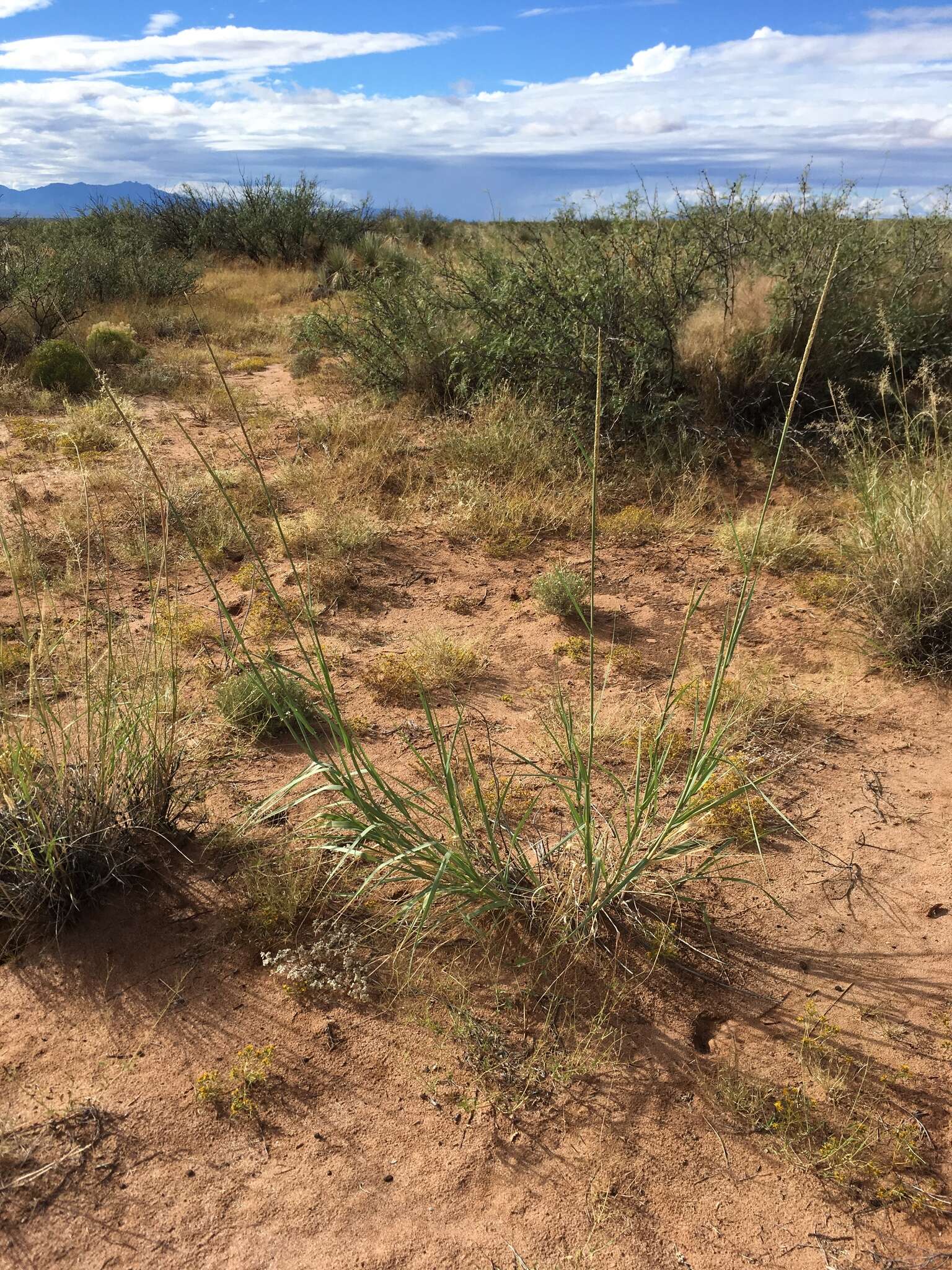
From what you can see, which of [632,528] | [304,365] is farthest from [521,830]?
[304,365]

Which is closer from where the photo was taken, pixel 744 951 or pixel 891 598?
pixel 744 951

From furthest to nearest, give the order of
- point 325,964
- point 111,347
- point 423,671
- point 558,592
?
point 111,347 → point 558,592 → point 423,671 → point 325,964

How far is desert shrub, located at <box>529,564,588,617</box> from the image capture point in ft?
14.0

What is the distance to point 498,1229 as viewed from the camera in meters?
1.77

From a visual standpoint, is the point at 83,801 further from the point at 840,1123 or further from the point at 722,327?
the point at 722,327

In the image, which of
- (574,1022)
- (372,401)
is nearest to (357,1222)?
(574,1022)

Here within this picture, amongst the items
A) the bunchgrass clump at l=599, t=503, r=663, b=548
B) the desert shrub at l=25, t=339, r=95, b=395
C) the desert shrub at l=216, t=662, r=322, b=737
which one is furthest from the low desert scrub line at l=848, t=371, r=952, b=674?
the desert shrub at l=25, t=339, r=95, b=395

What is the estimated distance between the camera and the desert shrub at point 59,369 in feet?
25.3

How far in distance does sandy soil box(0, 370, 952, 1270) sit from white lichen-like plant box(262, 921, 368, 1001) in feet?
0.16

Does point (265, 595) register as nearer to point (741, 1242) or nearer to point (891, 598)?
point (891, 598)

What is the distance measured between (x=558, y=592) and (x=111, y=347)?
6.51 meters

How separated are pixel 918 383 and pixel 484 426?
321 centimetres

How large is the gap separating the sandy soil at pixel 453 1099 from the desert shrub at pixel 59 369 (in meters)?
6.31

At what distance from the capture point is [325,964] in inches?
92.9
